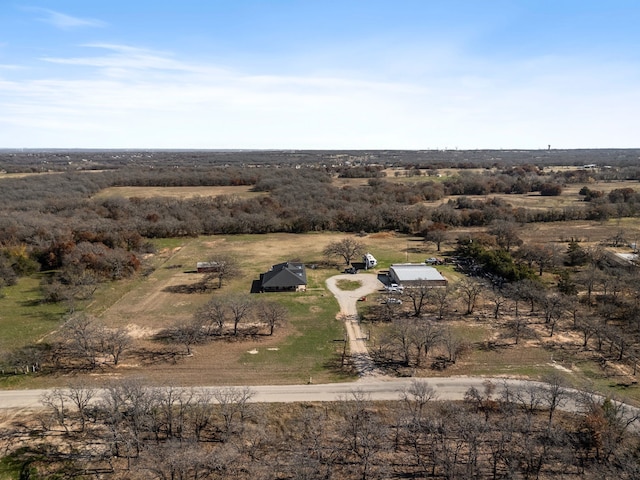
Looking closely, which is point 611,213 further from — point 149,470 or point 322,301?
point 149,470

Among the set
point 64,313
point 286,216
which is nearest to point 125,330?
point 64,313

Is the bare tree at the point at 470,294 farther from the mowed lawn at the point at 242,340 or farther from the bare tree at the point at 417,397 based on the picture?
the bare tree at the point at 417,397

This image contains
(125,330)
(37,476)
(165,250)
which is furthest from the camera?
(165,250)

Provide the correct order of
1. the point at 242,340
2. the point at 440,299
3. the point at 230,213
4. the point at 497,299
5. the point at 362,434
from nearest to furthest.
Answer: the point at 362,434, the point at 242,340, the point at 440,299, the point at 497,299, the point at 230,213

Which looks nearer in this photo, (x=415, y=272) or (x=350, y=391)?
(x=350, y=391)

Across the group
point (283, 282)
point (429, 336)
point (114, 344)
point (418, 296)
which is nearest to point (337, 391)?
point (429, 336)

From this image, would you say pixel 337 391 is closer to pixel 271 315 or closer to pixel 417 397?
pixel 417 397
